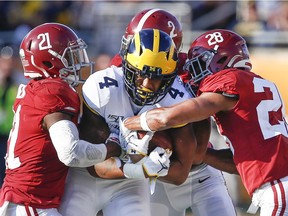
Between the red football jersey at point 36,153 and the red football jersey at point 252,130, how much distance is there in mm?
812

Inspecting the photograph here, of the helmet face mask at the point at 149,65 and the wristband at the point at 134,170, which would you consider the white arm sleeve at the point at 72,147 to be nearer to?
the wristband at the point at 134,170

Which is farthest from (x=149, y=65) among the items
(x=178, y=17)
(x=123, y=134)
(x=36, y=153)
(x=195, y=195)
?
(x=178, y=17)

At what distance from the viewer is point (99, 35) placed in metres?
10.1

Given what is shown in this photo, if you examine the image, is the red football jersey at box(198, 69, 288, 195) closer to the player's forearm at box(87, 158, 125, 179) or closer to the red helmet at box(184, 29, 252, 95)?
the red helmet at box(184, 29, 252, 95)

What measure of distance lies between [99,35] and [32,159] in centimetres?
587

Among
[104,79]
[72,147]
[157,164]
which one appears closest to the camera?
[72,147]

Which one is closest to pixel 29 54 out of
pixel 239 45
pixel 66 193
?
pixel 66 193

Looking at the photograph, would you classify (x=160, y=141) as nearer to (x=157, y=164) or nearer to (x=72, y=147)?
(x=157, y=164)

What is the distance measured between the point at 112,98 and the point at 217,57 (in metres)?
0.72

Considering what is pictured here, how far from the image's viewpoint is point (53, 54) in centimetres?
461

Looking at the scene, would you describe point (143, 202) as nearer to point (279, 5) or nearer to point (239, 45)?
point (239, 45)

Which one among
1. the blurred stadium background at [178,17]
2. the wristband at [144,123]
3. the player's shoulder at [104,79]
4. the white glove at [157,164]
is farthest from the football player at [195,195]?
the blurred stadium background at [178,17]

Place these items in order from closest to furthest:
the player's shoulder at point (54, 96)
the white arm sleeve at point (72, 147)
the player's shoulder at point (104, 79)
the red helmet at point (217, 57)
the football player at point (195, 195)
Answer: the white arm sleeve at point (72, 147)
the player's shoulder at point (54, 96)
the player's shoulder at point (104, 79)
the red helmet at point (217, 57)
the football player at point (195, 195)

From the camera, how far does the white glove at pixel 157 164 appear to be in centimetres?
430
